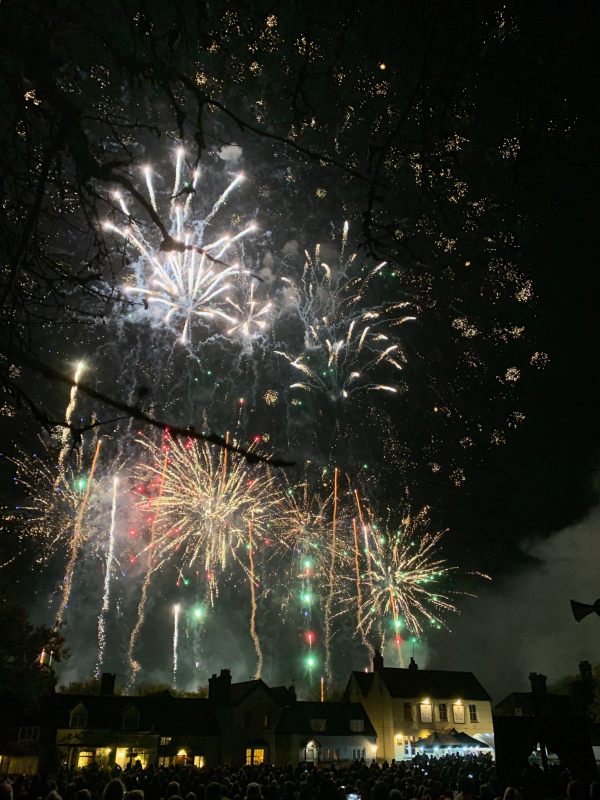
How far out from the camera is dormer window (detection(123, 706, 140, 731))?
1633 inches

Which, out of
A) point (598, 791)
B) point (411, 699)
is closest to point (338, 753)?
point (411, 699)

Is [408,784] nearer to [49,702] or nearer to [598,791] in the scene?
[598,791]

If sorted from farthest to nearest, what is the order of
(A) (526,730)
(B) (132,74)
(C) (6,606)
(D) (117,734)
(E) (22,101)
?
(D) (117,734) < (C) (6,606) < (A) (526,730) < (E) (22,101) < (B) (132,74)

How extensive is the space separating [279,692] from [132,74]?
58.4m

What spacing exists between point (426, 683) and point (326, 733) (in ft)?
36.8

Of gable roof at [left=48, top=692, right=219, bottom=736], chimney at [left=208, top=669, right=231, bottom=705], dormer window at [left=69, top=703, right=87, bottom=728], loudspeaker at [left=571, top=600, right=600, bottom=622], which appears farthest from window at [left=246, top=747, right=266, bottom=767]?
loudspeaker at [left=571, top=600, right=600, bottom=622]

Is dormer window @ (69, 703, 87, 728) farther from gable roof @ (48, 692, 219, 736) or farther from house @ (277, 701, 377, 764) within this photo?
house @ (277, 701, 377, 764)

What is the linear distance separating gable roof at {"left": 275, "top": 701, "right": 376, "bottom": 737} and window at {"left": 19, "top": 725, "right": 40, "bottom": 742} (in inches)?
718

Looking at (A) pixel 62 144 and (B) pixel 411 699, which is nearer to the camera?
(A) pixel 62 144

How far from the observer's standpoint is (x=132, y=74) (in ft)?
11.9

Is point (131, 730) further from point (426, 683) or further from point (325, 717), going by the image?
point (426, 683)

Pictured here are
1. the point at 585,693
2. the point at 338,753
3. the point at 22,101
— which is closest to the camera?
the point at 22,101

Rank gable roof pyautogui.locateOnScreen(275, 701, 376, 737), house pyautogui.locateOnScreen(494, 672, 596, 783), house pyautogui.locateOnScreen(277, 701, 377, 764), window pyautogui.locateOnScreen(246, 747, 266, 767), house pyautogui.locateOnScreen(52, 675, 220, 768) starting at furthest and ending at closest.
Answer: gable roof pyautogui.locateOnScreen(275, 701, 376, 737) < house pyautogui.locateOnScreen(277, 701, 377, 764) < window pyautogui.locateOnScreen(246, 747, 266, 767) < house pyautogui.locateOnScreen(52, 675, 220, 768) < house pyautogui.locateOnScreen(494, 672, 596, 783)

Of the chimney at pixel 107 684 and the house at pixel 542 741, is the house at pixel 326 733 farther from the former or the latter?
the house at pixel 542 741
